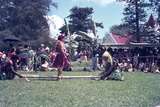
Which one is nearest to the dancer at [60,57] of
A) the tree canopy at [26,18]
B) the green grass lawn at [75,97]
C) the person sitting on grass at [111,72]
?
the person sitting on grass at [111,72]

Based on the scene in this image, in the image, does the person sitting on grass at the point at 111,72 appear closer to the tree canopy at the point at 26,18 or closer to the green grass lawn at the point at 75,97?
the green grass lawn at the point at 75,97

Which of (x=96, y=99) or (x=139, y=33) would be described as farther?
(x=139, y=33)

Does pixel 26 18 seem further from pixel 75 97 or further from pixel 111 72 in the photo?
pixel 75 97

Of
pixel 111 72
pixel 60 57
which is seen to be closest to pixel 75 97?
pixel 60 57

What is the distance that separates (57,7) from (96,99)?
60.2 metres

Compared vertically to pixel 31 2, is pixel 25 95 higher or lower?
lower

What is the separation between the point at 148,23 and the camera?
208ft

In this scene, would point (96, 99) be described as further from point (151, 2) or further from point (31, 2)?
point (31, 2)

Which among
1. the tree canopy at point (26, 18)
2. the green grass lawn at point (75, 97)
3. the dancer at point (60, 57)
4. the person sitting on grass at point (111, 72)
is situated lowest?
the green grass lawn at point (75, 97)

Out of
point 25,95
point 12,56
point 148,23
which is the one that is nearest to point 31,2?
point 148,23

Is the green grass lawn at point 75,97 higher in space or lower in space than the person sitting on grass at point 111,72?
lower

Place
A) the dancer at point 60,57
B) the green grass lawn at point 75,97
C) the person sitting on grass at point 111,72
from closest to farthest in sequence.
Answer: the green grass lawn at point 75,97 → the dancer at point 60,57 → the person sitting on grass at point 111,72

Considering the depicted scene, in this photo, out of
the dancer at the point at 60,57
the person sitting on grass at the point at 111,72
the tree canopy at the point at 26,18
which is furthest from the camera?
the tree canopy at the point at 26,18

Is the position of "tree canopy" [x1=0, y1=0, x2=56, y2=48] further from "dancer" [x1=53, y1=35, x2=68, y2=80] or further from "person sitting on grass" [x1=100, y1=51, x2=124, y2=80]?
"dancer" [x1=53, y1=35, x2=68, y2=80]
